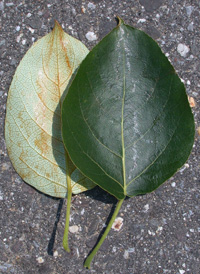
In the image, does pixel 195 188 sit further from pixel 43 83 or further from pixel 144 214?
pixel 43 83

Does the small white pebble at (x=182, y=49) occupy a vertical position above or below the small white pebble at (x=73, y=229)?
above

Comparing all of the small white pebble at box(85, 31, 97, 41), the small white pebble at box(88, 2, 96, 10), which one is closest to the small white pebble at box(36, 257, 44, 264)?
the small white pebble at box(85, 31, 97, 41)

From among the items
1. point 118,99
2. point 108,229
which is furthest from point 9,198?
point 118,99

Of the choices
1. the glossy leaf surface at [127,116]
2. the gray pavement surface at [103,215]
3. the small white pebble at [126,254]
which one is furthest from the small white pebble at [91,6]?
the small white pebble at [126,254]

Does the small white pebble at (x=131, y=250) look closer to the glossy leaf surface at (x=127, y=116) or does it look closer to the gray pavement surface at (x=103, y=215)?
the gray pavement surface at (x=103, y=215)

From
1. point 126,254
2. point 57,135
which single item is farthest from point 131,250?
point 57,135

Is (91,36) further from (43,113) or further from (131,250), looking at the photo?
(131,250)

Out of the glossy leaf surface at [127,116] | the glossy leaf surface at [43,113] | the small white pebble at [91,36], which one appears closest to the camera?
the glossy leaf surface at [127,116]

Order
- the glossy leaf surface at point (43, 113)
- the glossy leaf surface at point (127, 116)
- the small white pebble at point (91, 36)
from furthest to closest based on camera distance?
the small white pebble at point (91, 36), the glossy leaf surface at point (43, 113), the glossy leaf surface at point (127, 116)
